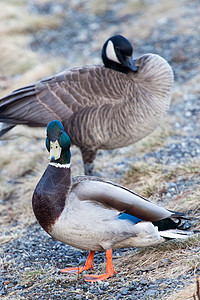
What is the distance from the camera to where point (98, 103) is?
5574 mm

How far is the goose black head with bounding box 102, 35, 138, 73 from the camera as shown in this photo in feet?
19.0

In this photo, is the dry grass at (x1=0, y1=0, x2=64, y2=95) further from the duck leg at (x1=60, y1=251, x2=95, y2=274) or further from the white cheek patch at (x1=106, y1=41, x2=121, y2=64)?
the duck leg at (x1=60, y1=251, x2=95, y2=274)

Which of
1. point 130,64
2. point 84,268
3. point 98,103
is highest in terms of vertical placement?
point 130,64

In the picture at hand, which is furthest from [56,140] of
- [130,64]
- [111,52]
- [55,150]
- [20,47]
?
[20,47]

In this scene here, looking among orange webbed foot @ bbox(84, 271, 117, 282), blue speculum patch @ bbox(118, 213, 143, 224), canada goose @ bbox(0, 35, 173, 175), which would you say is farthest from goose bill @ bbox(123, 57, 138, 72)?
orange webbed foot @ bbox(84, 271, 117, 282)

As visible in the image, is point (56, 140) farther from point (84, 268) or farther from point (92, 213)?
point (84, 268)

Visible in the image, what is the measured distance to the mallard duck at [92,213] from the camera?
12.4 feet

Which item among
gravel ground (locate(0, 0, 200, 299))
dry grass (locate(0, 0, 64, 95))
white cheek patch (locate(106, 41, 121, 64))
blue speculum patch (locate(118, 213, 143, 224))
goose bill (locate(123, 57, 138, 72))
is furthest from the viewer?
dry grass (locate(0, 0, 64, 95))

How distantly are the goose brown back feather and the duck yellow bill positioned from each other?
163 centimetres

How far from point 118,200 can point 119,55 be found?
8.29 feet

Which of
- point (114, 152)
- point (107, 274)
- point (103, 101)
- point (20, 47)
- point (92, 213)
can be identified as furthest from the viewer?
point (20, 47)

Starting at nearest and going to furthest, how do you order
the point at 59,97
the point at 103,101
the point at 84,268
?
1. the point at 84,268
2. the point at 103,101
3. the point at 59,97

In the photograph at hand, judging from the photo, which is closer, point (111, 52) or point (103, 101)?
point (103, 101)

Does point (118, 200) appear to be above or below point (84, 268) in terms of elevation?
above
